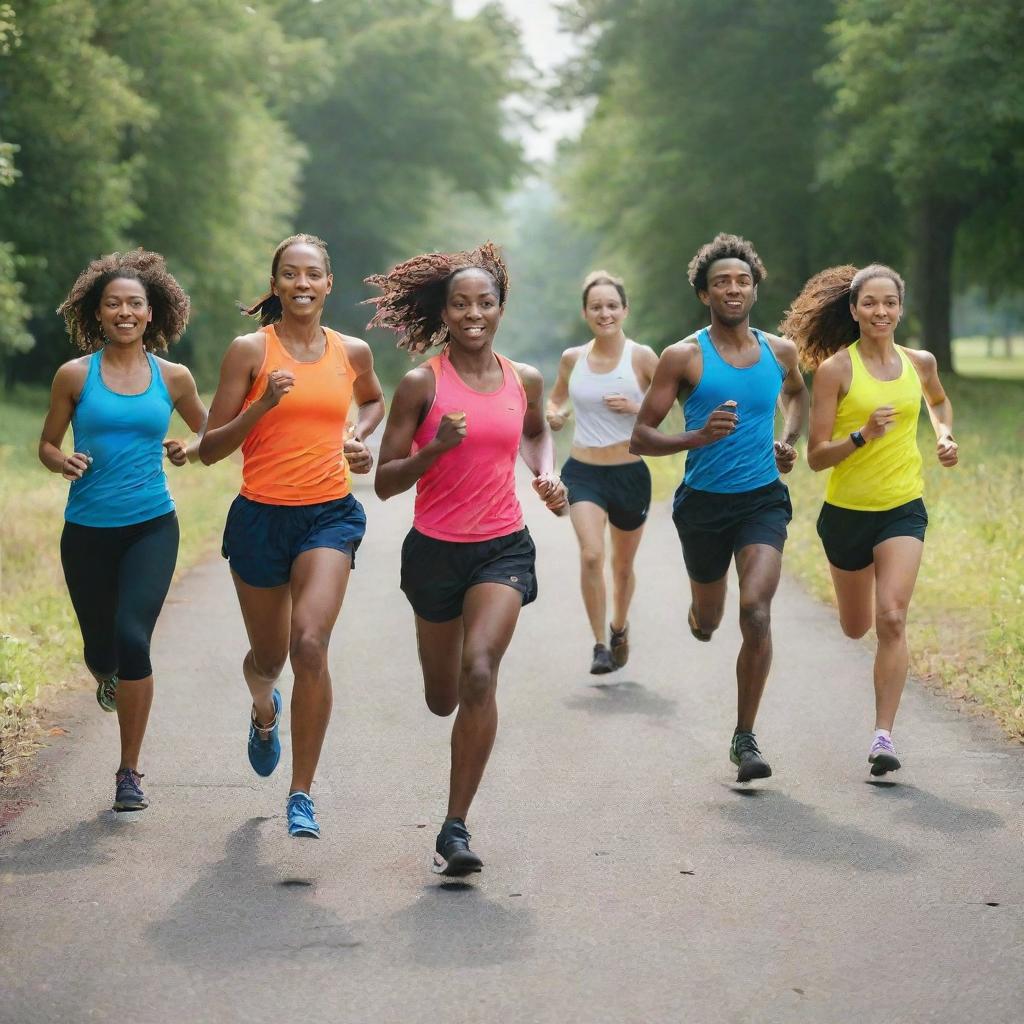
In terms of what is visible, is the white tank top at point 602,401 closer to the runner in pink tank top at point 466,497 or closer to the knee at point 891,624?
the knee at point 891,624

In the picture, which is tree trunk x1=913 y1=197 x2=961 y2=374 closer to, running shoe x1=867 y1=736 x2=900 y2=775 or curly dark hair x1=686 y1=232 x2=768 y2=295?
curly dark hair x1=686 y1=232 x2=768 y2=295

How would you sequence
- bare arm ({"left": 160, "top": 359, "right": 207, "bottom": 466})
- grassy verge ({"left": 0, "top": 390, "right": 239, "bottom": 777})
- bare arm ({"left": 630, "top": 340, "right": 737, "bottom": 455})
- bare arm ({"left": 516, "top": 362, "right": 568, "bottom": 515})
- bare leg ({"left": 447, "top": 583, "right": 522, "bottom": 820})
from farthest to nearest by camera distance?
1. grassy verge ({"left": 0, "top": 390, "right": 239, "bottom": 777})
2. bare arm ({"left": 630, "top": 340, "right": 737, "bottom": 455})
3. bare arm ({"left": 160, "top": 359, "right": 207, "bottom": 466})
4. bare arm ({"left": 516, "top": 362, "right": 568, "bottom": 515})
5. bare leg ({"left": 447, "top": 583, "right": 522, "bottom": 820})

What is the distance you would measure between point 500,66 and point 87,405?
5083 centimetres

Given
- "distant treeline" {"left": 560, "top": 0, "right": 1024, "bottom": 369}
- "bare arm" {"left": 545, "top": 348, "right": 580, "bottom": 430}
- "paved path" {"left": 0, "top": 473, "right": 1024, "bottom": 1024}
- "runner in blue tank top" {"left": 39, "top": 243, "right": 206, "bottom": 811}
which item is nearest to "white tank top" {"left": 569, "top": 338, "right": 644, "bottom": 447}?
"bare arm" {"left": 545, "top": 348, "right": 580, "bottom": 430}

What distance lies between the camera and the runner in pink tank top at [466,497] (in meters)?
5.92

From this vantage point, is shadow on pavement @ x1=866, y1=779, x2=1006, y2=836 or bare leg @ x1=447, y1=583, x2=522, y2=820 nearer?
bare leg @ x1=447, y1=583, x2=522, y2=820

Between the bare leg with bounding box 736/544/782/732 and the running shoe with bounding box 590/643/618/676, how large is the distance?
7.52ft

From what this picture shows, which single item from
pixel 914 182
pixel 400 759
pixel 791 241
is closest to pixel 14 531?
pixel 400 759

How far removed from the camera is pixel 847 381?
754 centimetres

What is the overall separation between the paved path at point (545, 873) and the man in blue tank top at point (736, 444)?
2.43ft

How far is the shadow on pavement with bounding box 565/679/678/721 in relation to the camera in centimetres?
859

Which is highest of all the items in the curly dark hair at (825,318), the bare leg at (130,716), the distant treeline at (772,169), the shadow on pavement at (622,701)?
the distant treeline at (772,169)

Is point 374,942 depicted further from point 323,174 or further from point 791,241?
point 323,174

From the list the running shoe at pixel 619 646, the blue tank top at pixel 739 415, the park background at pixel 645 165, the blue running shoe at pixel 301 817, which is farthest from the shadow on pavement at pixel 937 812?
the park background at pixel 645 165
